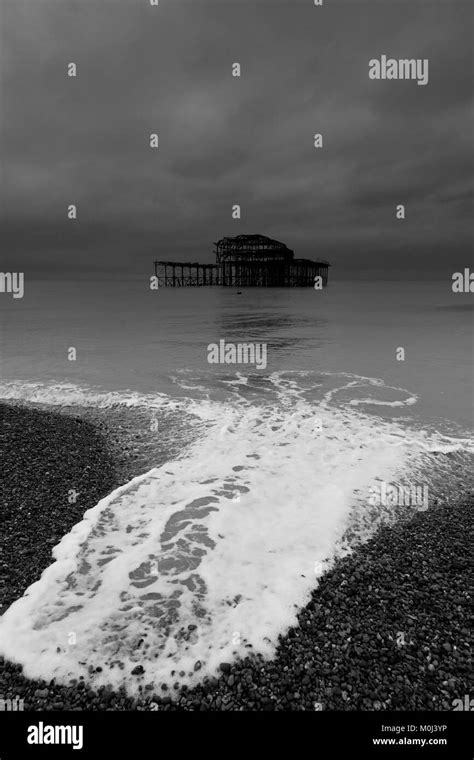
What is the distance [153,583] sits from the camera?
200 inches

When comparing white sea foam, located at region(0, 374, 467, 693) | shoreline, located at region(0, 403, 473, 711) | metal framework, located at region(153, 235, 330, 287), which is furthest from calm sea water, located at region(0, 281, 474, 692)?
metal framework, located at region(153, 235, 330, 287)

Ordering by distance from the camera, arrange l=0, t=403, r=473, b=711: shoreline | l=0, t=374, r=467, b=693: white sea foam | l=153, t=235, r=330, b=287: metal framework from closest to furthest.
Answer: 1. l=0, t=403, r=473, b=711: shoreline
2. l=0, t=374, r=467, b=693: white sea foam
3. l=153, t=235, r=330, b=287: metal framework

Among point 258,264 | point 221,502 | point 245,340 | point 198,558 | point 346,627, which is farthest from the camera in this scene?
point 258,264

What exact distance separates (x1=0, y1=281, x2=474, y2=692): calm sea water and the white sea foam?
2cm

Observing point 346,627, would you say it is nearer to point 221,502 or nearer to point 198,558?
point 198,558

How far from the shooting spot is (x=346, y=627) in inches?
164

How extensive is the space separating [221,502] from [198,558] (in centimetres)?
150

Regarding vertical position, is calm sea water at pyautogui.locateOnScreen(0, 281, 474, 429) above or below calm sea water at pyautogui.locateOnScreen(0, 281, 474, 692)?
above

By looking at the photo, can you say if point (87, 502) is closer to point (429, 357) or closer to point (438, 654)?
point (438, 654)

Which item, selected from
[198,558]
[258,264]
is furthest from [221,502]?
[258,264]

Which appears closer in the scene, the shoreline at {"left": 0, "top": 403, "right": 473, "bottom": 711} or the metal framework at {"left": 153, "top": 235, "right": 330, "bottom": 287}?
the shoreline at {"left": 0, "top": 403, "right": 473, "bottom": 711}

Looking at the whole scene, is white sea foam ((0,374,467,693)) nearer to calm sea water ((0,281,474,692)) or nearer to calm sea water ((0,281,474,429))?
calm sea water ((0,281,474,692))

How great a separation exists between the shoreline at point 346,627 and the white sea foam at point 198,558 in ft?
0.60

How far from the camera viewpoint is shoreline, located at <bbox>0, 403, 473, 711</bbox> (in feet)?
11.5
